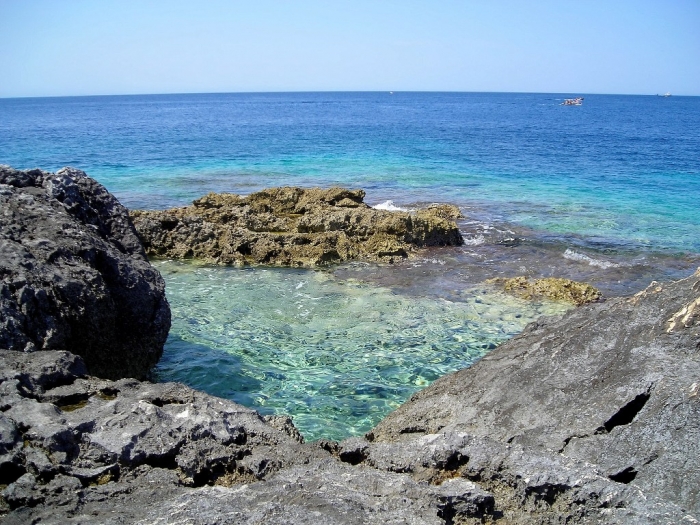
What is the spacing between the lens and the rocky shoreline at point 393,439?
3.63 meters

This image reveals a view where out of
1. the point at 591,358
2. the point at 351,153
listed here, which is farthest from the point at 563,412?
the point at 351,153

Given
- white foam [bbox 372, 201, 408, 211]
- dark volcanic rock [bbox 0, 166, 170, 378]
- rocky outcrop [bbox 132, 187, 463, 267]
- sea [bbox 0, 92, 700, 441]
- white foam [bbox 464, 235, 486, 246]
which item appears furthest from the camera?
white foam [bbox 372, 201, 408, 211]

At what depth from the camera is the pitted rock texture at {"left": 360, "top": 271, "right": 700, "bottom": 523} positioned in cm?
389

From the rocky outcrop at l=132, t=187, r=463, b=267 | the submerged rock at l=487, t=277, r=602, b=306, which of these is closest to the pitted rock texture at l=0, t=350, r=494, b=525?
the submerged rock at l=487, t=277, r=602, b=306

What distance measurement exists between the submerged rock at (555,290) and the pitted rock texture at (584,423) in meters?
6.66

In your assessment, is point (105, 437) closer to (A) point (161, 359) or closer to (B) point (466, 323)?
(A) point (161, 359)

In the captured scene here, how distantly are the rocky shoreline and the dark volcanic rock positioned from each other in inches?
1.4

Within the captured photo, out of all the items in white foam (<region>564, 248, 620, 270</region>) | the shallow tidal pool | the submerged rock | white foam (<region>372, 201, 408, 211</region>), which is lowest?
the shallow tidal pool

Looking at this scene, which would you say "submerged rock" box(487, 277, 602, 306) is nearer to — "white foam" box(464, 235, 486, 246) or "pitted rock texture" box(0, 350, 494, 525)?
"white foam" box(464, 235, 486, 246)

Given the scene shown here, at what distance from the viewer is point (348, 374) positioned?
908 centimetres

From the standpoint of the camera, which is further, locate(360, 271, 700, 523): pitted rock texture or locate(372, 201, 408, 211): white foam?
locate(372, 201, 408, 211): white foam

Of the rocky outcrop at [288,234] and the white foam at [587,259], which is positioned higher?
the rocky outcrop at [288,234]

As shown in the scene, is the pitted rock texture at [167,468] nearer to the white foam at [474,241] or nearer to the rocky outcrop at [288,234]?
the rocky outcrop at [288,234]

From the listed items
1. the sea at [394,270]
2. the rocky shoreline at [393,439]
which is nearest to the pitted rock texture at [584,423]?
the rocky shoreline at [393,439]
